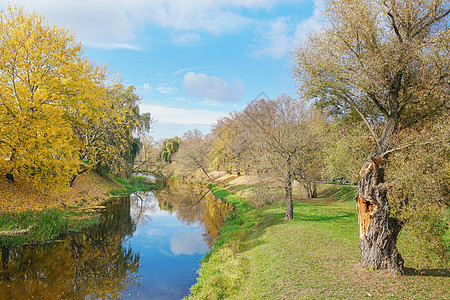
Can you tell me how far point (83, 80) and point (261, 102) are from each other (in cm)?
3058

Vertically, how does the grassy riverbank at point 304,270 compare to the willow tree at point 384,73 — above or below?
below

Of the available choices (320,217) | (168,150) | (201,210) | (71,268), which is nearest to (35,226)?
(71,268)

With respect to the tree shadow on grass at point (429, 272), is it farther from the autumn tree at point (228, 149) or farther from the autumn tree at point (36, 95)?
the autumn tree at point (228, 149)

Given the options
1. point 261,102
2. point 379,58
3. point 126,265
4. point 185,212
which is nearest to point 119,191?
point 185,212

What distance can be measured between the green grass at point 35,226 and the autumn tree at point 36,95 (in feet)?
8.48

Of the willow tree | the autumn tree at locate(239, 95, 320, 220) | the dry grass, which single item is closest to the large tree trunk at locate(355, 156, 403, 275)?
the willow tree

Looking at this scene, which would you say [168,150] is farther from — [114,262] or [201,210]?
[114,262]

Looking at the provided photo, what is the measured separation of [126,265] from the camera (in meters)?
11.9

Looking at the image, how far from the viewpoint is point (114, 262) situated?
12.0 m

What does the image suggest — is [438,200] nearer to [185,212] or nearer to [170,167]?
[185,212]

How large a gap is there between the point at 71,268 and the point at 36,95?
33.8 ft

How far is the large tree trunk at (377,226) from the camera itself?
24.5ft

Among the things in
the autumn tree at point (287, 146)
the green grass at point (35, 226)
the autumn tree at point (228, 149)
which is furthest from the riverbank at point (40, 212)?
the autumn tree at point (228, 149)

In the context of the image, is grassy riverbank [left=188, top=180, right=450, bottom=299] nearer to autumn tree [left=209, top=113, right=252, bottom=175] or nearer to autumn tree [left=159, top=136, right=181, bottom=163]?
autumn tree [left=209, top=113, right=252, bottom=175]
